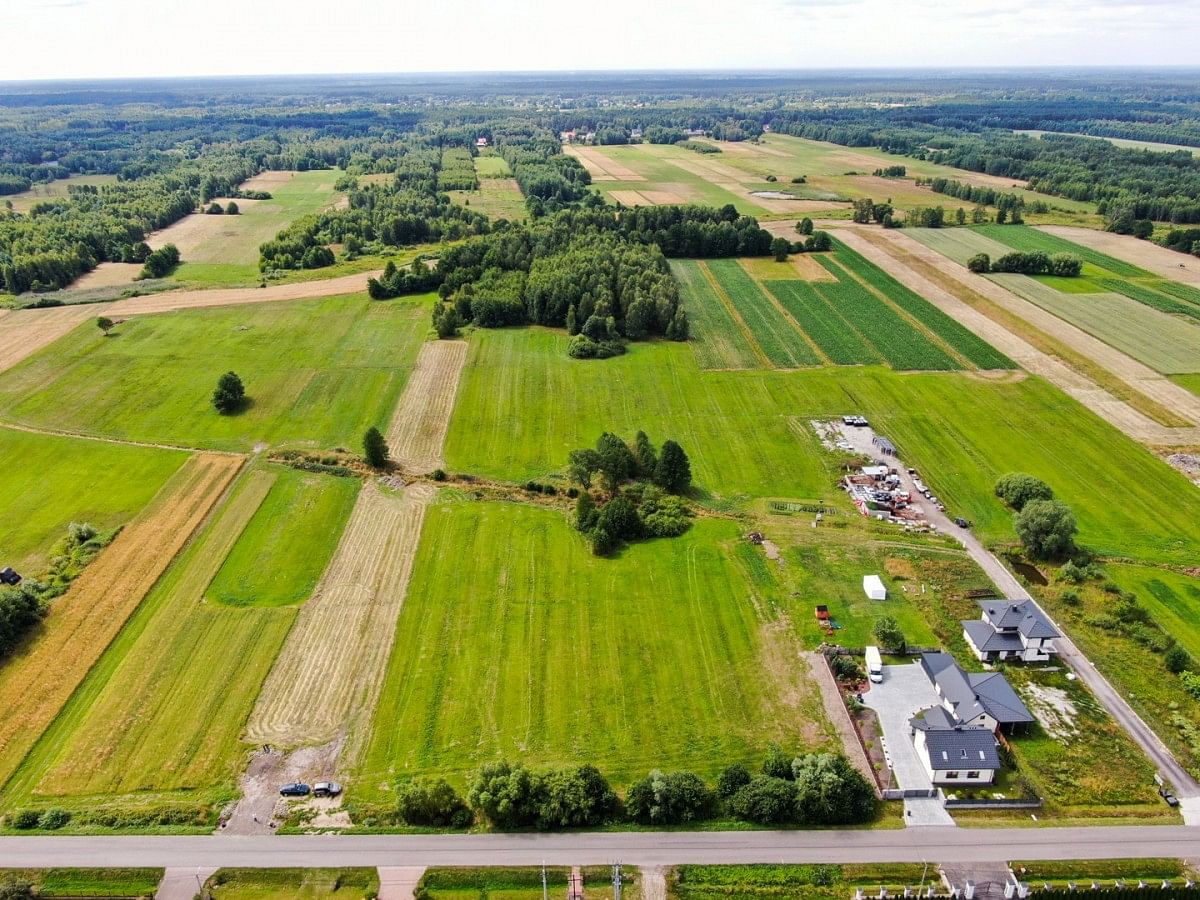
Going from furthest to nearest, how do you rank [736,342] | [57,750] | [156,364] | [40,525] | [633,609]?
[736,342] → [156,364] → [40,525] → [633,609] → [57,750]

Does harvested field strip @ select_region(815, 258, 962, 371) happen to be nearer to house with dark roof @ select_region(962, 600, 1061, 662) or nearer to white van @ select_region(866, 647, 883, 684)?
house with dark roof @ select_region(962, 600, 1061, 662)

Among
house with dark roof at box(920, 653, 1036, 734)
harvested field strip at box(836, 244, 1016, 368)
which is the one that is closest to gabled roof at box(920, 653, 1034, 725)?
house with dark roof at box(920, 653, 1036, 734)

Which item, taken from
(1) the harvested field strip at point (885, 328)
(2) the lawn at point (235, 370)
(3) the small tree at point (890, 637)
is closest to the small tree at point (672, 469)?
(3) the small tree at point (890, 637)

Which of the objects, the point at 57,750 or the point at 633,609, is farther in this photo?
the point at 633,609

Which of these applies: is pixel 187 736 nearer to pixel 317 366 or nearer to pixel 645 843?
pixel 645 843

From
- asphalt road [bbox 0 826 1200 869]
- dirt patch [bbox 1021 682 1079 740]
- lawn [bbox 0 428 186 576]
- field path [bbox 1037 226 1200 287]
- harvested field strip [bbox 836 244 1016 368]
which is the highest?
field path [bbox 1037 226 1200 287]

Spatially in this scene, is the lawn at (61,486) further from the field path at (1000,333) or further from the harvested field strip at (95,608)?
the field path at (1000,333)

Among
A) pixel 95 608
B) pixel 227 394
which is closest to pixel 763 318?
pixel 227 394

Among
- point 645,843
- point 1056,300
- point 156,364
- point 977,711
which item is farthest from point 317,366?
point 1056,300
